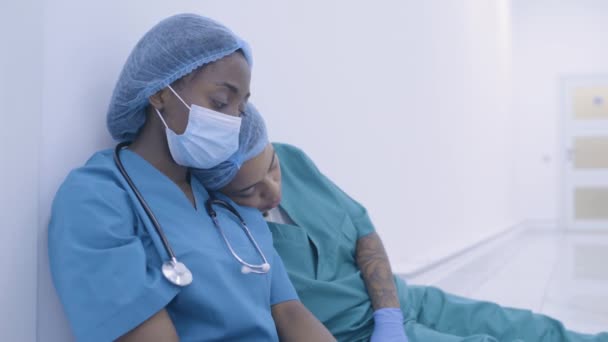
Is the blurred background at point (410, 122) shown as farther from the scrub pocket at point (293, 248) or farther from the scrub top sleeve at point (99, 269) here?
the scrub pocket at point (293, 248)

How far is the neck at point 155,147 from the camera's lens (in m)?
1.06

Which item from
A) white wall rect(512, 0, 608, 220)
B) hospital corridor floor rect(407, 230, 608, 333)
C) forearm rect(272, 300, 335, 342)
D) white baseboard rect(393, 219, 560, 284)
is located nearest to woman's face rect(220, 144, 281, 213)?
forearm rect(272, 300, 335, 342)

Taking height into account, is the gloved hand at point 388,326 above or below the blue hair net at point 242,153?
below

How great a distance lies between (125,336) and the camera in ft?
2.71

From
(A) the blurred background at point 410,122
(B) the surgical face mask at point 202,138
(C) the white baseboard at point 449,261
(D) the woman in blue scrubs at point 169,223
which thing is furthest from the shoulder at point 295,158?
(C) the white baseboard at point 449,261

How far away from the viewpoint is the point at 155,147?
1062mm

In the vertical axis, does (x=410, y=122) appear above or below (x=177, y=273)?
above

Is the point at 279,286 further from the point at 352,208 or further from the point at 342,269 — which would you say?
the point at 352,208

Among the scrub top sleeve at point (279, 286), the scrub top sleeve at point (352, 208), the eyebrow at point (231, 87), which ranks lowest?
the scrub top sleeve at point (279, 286)

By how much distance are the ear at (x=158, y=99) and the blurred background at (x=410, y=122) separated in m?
0.17

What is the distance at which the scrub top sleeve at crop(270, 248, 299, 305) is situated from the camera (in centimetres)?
112

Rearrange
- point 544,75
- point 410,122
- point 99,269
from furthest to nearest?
1. point 544,75
2. point 410,122
3. point 99,269

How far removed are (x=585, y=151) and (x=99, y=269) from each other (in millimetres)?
8159

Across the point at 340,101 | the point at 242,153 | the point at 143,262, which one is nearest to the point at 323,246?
the point at 242,153
